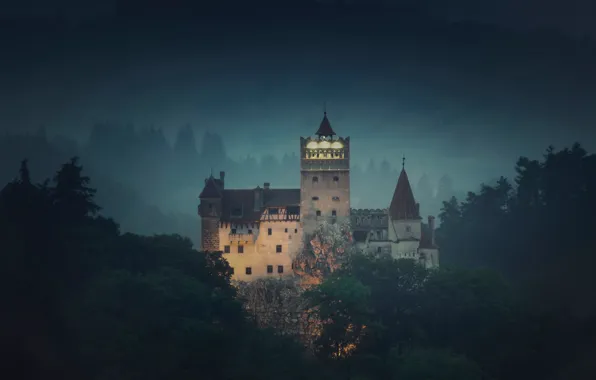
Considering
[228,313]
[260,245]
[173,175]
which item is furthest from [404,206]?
[173,175]

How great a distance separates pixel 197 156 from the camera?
11606 centimetres

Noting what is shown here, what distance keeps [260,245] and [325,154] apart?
8926 millimetres

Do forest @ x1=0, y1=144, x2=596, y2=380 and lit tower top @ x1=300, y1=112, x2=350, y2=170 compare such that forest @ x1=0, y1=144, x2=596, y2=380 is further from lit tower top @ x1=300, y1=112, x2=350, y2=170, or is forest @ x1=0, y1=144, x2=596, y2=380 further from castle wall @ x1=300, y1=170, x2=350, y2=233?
lit tower top @ x1=300, y1=112, x2=350, y2=170

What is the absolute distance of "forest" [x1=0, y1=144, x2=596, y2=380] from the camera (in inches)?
1523

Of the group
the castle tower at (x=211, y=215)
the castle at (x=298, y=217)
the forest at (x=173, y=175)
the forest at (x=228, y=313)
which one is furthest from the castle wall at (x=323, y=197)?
the forest at (x=173, y=175)

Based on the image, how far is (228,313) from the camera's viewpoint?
5206 centimetres

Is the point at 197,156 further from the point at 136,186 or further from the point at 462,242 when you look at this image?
the point at 462,242

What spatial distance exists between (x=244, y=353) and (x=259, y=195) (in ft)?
82.0

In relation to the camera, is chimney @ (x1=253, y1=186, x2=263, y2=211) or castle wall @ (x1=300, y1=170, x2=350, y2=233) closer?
castle wall @ (x1=300, y1=170, x2=350, y2=233)

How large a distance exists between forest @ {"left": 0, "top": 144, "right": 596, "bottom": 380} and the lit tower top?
Answer: 777 cm

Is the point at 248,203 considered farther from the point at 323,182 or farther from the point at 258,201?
the point at 323,182

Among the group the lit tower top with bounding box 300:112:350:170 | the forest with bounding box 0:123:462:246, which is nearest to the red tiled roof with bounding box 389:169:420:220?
the lit tower top with bounding box 300:112:350:170

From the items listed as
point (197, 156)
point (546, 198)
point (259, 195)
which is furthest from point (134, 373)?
point (197, 156)

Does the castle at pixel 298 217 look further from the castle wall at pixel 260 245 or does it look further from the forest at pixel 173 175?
the forest at pixel 173 175
